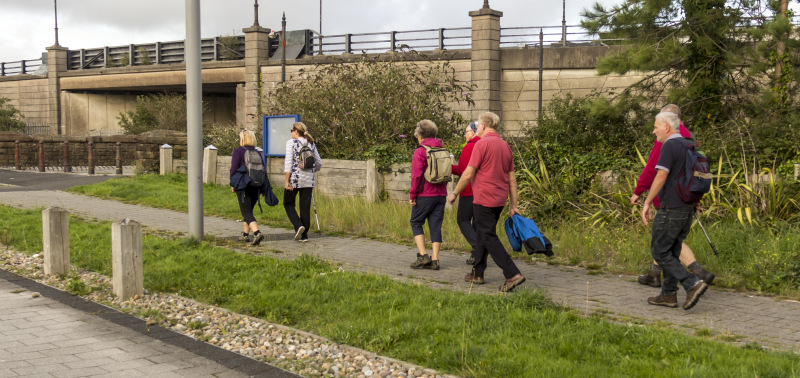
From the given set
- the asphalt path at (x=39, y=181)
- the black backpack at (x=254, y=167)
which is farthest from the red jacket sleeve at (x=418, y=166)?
the asphalt path at (x=39, y=181)

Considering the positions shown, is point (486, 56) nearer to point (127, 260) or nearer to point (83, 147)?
point (83, 147)

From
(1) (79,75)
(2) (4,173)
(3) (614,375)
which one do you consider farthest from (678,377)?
(1) (79,75)

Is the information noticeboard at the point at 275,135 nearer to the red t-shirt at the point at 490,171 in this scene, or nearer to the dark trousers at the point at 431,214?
the dark trousers at the point at 431,214

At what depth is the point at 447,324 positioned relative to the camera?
18.2ft

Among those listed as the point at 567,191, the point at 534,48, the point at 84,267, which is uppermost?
the point at 534,48

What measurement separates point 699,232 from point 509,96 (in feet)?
54.1

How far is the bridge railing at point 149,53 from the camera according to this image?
1372 inches

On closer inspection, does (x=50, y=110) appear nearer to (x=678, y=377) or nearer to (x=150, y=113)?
(x=150, y=113)

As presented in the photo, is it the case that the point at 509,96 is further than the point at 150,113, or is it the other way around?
the point at 150,113

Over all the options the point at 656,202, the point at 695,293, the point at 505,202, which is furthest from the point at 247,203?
the point at 695,293

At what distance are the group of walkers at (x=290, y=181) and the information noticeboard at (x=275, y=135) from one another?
556cm

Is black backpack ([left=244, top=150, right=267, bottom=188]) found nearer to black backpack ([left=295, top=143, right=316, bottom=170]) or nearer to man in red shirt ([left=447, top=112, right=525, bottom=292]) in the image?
black backpack ([left=295, top=143, right=316, bottom=170])

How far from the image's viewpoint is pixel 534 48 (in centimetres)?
2395

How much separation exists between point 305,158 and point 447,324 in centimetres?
523
